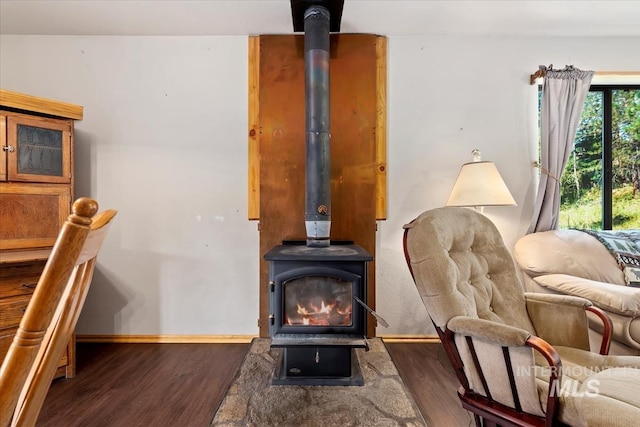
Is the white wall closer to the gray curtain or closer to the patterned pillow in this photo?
the gray curtain

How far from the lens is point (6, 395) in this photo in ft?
1.70

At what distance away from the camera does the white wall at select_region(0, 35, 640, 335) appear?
102 inches

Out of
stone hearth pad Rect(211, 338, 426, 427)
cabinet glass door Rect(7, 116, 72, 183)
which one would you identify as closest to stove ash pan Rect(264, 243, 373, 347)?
stone hearth pad Rect(211, 338, 426, 427)

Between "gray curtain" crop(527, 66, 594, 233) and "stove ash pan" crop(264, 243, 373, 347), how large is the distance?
1.68m

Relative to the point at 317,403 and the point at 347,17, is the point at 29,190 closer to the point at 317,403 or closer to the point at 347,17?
the point at 317,403

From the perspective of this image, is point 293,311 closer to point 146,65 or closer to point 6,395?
point 6,395

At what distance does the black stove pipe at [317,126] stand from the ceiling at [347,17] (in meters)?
0.38

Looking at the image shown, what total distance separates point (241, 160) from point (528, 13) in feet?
7.73

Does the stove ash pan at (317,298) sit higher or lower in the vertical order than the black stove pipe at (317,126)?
lower

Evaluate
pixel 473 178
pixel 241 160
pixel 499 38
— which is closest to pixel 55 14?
pixel 241 160

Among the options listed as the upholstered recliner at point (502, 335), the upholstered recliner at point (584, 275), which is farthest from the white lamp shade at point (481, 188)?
the upholstered recliner at point (502, 335)

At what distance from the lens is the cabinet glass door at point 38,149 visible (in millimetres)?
1965

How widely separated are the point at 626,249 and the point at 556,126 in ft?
3.29

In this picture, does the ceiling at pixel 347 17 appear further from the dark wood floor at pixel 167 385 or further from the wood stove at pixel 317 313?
the dark wood floor at pixel 167 385
